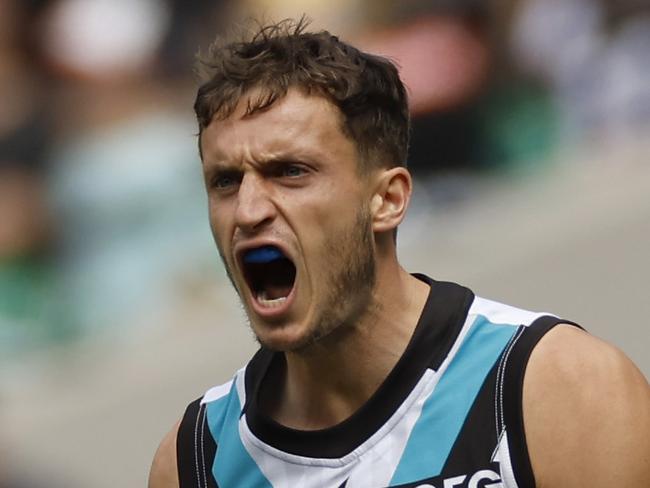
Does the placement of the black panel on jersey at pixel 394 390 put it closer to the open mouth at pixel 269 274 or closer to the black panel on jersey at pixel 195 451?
the black panel on jersey at pixel 195 451

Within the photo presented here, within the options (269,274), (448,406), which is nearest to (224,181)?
(269,274)

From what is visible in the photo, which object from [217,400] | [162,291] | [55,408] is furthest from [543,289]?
[217,400]

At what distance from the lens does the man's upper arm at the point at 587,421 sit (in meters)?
3.56

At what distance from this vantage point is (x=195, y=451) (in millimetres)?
4145

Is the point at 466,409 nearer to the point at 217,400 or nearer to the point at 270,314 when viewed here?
the point at 270,314

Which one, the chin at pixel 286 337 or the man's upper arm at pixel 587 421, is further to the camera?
the chin at pixel 286 337

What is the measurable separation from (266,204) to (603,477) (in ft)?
3.29

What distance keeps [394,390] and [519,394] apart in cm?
35

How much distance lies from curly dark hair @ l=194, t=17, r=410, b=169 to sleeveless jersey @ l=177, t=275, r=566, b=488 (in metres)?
0.42

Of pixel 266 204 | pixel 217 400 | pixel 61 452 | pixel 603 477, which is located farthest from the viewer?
pixel 61 452

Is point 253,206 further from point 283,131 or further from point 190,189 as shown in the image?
point 190,189

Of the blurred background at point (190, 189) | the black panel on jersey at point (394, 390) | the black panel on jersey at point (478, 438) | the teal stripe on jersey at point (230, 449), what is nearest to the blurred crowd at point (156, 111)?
the blurred background at point (190, 189)

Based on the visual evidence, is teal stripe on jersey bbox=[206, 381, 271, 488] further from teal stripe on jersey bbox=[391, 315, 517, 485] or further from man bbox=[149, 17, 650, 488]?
teal stripe on jersey bbox=[391, 315, 517, 485]

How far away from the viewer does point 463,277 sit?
9.96 m
